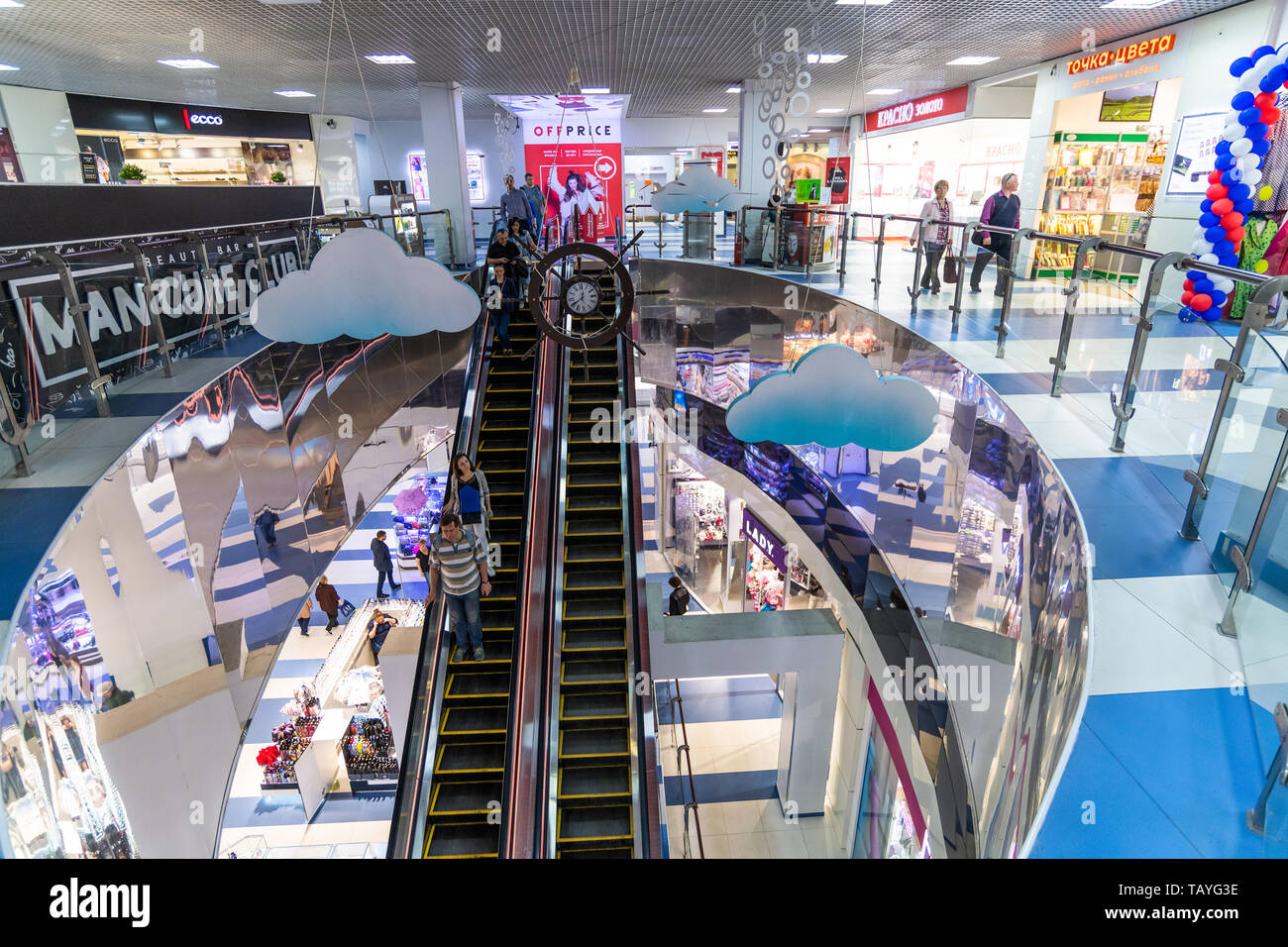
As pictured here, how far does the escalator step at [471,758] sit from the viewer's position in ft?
22.2

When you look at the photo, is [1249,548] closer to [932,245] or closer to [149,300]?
[932,245]

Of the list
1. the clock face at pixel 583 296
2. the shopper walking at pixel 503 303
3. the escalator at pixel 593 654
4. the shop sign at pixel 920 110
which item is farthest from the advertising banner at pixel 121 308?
the shop sign at pixel 920 110

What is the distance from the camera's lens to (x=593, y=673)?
7664 millimetres

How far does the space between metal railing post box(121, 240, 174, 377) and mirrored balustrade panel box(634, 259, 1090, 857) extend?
7.18 metres

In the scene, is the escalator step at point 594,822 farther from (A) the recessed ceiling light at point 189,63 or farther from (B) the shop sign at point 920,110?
(B) the shop sign at point 920,110

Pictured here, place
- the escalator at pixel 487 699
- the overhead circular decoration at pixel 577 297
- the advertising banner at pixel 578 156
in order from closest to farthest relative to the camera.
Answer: the escalator at pixel 487 699
the overhead circular decoration at pixel 577 297
the advertising banner at pixel 578 156

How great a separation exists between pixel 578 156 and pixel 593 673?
42.9ft

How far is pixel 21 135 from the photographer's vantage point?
566 inches

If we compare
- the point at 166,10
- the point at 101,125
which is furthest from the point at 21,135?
the point at 166,10

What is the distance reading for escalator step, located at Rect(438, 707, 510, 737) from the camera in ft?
23.1

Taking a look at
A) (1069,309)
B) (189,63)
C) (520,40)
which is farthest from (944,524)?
(189,63)

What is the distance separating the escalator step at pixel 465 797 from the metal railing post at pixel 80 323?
4.94 metres

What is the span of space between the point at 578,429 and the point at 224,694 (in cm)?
656

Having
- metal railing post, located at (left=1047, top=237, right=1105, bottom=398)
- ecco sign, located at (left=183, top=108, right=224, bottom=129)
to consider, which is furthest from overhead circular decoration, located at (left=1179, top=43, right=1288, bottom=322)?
ecco sign, located at (left=183, top=108, right=224, bottom=129)
